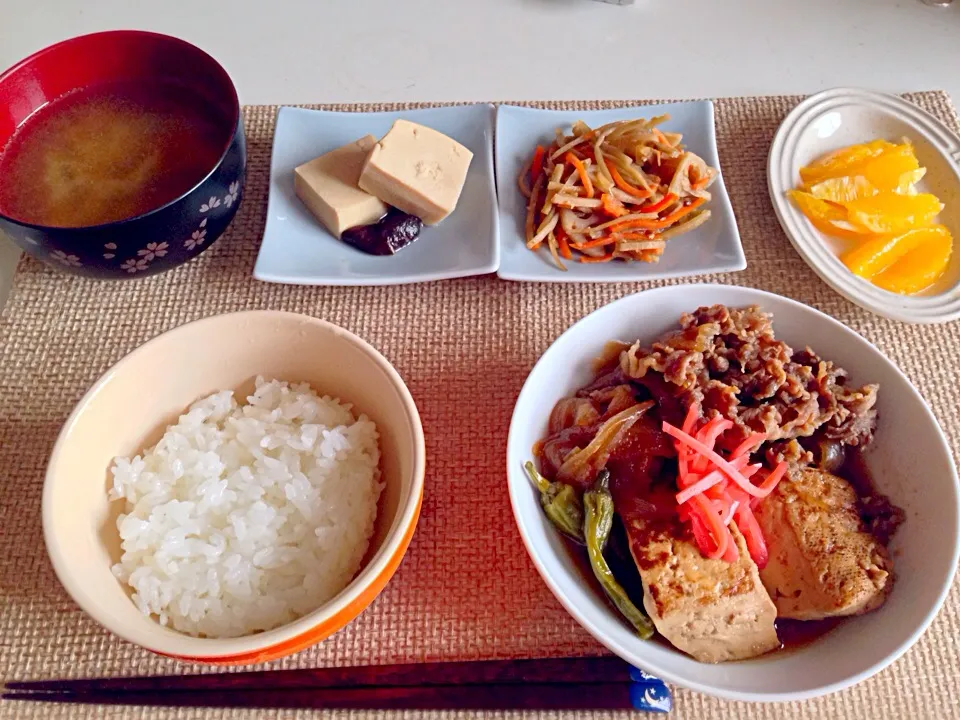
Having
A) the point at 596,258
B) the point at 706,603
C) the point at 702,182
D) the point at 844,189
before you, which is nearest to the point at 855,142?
the point at 844,189

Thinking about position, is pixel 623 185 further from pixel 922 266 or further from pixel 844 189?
pixel 922 266

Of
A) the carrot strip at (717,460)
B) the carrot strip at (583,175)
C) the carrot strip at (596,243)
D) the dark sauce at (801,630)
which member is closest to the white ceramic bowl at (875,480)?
the dark sauce at (801,630)

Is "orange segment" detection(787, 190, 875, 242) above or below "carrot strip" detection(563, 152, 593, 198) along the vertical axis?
above

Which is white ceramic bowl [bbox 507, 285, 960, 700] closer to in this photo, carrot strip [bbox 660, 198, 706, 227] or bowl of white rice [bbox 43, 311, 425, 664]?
bowl of white rice [bbox 43, 311, 425, 664]

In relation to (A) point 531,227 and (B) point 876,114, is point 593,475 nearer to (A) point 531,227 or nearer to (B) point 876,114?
(A) point 531,227

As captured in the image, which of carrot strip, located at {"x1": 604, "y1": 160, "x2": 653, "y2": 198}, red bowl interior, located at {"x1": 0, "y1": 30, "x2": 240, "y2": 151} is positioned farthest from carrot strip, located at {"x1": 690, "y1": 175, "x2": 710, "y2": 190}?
red bowl interior, located at {"x1": 0, "y1": 30, "x2": 240, "y2": 151}

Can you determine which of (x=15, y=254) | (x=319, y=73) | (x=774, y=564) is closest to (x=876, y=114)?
(x=774, y=564)
